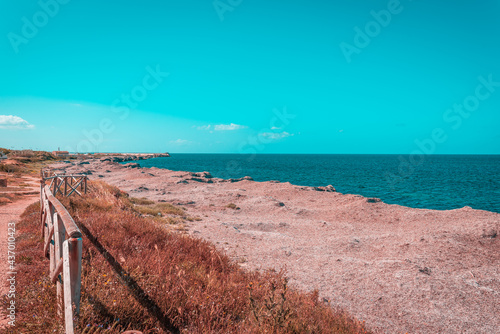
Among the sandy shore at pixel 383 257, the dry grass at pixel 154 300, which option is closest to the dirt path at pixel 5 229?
the dry grass at pixel 154 300

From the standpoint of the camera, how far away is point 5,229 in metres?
9.18

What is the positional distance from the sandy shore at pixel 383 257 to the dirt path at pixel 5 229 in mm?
6096

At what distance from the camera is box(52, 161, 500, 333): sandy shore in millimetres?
6700

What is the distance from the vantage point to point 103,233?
6695mm

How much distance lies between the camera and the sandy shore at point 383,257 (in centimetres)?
670

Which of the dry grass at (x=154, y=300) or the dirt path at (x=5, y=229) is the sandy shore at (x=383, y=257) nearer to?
the dry grass at (x=154, y=300)

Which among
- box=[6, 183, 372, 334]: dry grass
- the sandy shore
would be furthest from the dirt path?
the sandy shore

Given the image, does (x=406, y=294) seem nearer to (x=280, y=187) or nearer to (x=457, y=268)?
(x=457, y=268)

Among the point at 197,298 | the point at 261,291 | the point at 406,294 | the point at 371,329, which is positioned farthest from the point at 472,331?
the point at 197,298

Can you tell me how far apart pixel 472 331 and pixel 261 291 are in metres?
4.98

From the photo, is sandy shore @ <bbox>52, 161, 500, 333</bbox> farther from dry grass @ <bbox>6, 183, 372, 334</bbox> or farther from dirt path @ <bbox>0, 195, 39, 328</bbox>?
dirt path @ <bbox>0, 195, 39, 328</bbox>

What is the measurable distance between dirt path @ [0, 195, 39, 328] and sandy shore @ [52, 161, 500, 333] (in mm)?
6096

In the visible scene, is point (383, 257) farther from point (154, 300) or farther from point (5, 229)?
point (5, 229)

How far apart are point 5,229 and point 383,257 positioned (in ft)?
45.1
